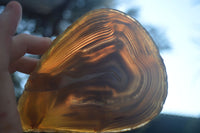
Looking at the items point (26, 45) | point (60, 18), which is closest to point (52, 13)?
point (60, 18)

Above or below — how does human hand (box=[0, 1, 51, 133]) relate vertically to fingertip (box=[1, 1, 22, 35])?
below

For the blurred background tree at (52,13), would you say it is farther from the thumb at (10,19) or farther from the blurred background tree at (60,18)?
the thumb at (10,19)

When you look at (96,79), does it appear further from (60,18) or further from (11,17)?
(60,18)

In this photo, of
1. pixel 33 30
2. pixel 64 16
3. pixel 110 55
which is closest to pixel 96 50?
pixel 110 55

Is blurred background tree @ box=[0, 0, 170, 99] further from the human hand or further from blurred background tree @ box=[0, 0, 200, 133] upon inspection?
the human hand

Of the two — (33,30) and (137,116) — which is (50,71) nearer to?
(137,116)

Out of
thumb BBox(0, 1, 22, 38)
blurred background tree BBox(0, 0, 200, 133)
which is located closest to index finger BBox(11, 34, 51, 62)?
thumb BBox(0, 1, 22, 38)

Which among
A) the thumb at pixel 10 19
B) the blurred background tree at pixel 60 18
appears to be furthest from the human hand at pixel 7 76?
the blurred background tree at pixel 60 18
